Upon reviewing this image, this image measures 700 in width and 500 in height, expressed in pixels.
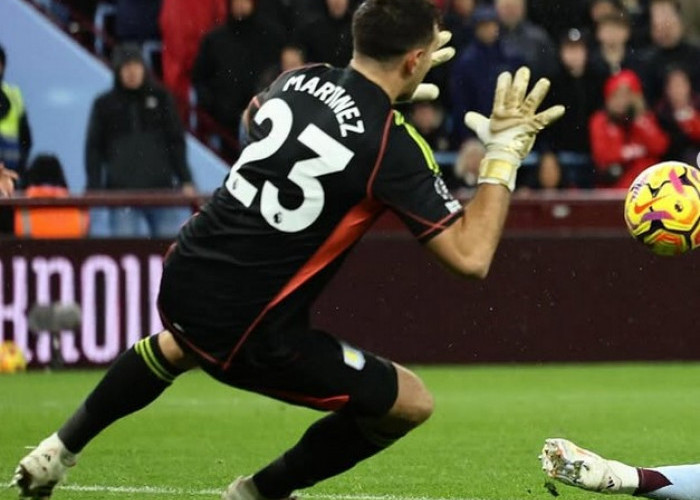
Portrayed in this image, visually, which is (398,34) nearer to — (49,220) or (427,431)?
(427,431)

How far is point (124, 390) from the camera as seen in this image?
19.5ft

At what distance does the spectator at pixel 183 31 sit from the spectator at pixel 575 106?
2897mm

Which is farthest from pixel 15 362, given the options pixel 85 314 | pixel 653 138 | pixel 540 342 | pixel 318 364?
pixel 318 364

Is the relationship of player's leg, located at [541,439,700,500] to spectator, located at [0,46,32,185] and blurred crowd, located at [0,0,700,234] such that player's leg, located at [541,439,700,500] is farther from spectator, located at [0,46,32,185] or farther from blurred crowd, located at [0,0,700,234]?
spectator, located at [0,46,32,185]

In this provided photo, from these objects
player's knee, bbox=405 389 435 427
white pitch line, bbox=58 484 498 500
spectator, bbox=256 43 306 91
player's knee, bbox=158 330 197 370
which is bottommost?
white pitch line, bbox=58 484 498 500

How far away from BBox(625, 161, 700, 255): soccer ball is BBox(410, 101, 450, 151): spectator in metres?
7.72

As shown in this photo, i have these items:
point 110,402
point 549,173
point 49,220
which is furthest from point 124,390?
point 549,173

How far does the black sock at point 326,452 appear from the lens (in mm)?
5777

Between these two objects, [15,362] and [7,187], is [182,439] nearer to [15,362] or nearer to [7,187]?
[7,187]

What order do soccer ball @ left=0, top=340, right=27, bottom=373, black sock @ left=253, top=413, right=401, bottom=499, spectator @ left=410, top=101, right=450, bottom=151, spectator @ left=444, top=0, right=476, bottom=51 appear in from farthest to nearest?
spectator @ left=444, top=0, right=476, bottom=51, spectator @ left=410, top=101, right=450, bottom=151, soccer ball @ left=0, top=340, right=27, bottom=373, black sock @ left=253, top=413, right=401, bottom=499

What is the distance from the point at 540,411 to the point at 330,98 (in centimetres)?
492

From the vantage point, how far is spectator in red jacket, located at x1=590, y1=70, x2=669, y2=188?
13.8 meters

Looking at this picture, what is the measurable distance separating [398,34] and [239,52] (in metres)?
8.90

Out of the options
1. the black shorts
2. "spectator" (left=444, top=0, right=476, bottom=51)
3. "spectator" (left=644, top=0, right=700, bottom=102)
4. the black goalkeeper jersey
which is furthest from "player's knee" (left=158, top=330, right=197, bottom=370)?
"spectator" (left=644, top=0, right=700, bottom=102)
